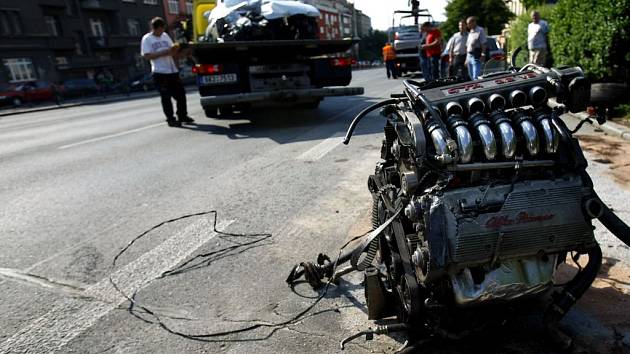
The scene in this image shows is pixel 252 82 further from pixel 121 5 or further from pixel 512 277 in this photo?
pixel 121 5

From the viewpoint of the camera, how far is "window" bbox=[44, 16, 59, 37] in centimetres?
3803

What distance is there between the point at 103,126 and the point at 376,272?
37.3 feet

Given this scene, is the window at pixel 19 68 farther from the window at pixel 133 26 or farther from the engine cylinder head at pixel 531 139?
the engine cylinder head at pixel 531 139

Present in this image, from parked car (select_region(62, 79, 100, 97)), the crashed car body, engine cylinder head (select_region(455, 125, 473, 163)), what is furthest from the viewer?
parked car (select_region(62, 79, 100, 97))

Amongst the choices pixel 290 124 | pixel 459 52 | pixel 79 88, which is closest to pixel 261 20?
pixel 290 124

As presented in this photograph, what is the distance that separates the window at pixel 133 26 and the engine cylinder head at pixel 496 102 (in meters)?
50.1

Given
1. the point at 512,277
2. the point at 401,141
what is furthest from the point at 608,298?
the point at 401,141

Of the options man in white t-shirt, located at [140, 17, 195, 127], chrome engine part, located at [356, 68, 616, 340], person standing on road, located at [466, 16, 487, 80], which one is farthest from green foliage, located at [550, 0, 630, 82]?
man in white t-shirt, located at [140, 17, 195, 127]

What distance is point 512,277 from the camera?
2068mm

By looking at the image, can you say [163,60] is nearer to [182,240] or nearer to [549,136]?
[182,240]

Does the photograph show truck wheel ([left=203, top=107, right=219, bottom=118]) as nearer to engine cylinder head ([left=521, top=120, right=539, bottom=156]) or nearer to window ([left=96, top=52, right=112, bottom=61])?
engine cylinder head ([left=521, top=120, right=539, bottom=156])

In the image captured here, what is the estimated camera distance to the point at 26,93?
2709 cm

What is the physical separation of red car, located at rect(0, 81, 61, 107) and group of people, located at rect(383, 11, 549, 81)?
73.6ft

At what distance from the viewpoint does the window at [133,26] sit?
4553cm
